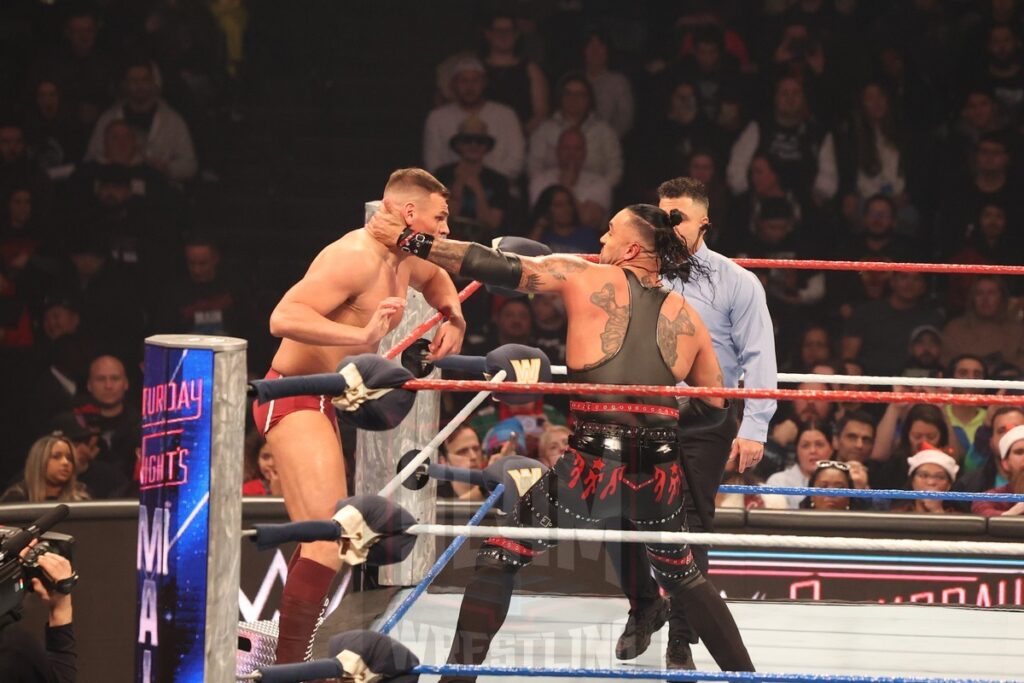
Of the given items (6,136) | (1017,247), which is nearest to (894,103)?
(1017,247)

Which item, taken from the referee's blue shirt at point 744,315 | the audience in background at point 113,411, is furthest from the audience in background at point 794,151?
the referee's blue shirt at point 744,315

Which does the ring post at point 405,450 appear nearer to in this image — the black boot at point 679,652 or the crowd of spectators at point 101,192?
the black boot at point 679,652

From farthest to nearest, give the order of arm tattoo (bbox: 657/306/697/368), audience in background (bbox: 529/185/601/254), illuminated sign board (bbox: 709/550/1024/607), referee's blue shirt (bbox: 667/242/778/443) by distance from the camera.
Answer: audience in background (bbox: 529/185/601/254), illuminated sign board (bbox: 709/550/1024/607), referee's blue shirt (bbox: 667/242/778/443), arm tattoo (bbox: 657/306/697/368)

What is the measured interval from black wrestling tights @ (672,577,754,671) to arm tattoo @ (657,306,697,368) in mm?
501

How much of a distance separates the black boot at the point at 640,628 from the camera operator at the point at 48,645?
1522 millimetres

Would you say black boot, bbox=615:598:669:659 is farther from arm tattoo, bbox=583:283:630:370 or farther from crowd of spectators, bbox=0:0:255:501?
crowd of spectators, bbox=0:0:255:501

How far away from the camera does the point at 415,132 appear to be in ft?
25.4

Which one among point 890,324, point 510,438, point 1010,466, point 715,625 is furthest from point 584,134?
point 715,625

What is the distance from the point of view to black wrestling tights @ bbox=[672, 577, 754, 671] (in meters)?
3.02

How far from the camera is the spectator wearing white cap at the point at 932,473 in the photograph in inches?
199

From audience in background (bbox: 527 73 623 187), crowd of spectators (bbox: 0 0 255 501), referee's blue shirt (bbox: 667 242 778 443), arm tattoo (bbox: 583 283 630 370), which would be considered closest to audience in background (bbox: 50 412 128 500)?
crowd of spectators (bbox: 0 0 255 501)

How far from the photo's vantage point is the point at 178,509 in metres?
2.00

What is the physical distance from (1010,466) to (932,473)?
0.29 meters

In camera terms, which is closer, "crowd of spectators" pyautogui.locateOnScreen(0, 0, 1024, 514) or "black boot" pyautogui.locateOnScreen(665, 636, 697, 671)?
"black boot" pyautogui.locateOnScreen(665, 636, 697, 671)
